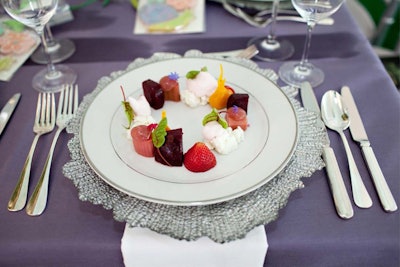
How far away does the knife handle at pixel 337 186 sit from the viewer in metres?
0.64

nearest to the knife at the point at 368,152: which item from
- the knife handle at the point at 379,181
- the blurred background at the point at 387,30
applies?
the knife handle at the point at 379,181

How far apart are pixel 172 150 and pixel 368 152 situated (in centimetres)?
35


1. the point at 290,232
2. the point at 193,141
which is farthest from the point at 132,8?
the point at 290,232

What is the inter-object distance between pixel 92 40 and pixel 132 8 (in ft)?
0.61

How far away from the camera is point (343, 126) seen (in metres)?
0.78

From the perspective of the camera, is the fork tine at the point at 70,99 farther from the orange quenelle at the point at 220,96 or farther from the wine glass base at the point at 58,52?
the orange quenelle at the point at 220,96

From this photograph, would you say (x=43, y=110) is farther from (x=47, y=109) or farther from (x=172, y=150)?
(x=172, y=150)

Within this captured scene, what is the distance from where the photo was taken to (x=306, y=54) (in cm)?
94

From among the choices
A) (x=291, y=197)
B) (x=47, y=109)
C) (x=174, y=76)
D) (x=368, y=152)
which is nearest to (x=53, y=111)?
(x=47, y=109)

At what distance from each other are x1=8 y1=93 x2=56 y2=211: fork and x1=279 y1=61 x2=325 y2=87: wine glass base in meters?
0.50

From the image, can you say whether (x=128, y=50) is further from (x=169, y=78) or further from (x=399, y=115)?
(x=399, y=115)

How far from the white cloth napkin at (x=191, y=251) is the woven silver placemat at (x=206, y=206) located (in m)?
0.03

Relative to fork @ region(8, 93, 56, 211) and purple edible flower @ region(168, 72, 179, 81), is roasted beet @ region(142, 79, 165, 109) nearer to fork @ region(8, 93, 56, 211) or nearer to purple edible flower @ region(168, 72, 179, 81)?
purple edible flower @ region(168, 72, 179, 81)

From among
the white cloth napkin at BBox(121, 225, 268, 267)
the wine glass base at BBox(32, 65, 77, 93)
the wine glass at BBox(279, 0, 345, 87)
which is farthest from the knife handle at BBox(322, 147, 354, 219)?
the wine glass base at BBox(32, 65, 77, 93)
